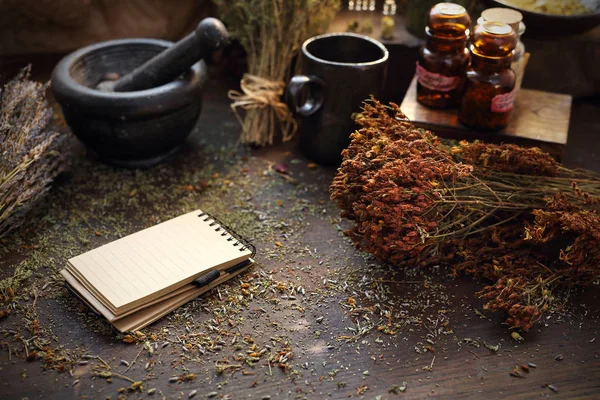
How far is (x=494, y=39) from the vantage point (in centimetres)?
152

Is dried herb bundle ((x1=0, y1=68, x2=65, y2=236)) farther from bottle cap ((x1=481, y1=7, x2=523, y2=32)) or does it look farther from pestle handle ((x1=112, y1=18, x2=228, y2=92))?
bottle cap ((x1=481, y1=7, x2=523, y2=32))

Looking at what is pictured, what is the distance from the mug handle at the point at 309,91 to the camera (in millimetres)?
1727

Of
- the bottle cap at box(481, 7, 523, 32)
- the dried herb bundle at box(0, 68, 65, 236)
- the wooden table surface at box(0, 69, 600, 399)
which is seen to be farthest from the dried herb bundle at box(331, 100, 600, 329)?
the dried herb bundle at box(0, 68, 65, 236)

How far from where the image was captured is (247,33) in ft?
6.44

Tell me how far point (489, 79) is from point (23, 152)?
4.11ft

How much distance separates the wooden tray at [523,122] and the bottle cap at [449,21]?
9.0 inches

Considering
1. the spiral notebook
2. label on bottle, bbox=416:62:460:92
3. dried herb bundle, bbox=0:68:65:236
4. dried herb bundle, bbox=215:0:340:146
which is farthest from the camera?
dried herb bundle, bbox=215:0:340:146

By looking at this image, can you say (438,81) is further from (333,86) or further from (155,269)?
(155,269)

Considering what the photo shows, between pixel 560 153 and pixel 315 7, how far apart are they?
2.97 ft

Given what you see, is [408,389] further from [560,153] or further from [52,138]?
[52,138]

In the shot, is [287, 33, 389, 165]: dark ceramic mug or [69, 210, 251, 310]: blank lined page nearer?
[69, 210, 251, 310]: blank lined page

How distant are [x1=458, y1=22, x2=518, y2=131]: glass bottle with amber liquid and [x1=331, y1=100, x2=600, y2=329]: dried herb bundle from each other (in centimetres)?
16

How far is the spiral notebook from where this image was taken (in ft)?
4.33

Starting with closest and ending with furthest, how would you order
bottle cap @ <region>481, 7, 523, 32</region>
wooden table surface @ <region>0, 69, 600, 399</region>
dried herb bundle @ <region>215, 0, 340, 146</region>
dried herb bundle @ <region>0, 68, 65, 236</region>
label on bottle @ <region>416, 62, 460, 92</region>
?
wooden table surface @ <region>0, 69, 600, 399</region>, dried herb bundle @ <region>0, 68, 65, 236</region>, bottle cap @ <region>481, 7, 523, 32</region>, label on bottle @ <region>416, 62, 460, 92</region>, dried herb bundle @ <region>215, 0, 340, 146</region>
